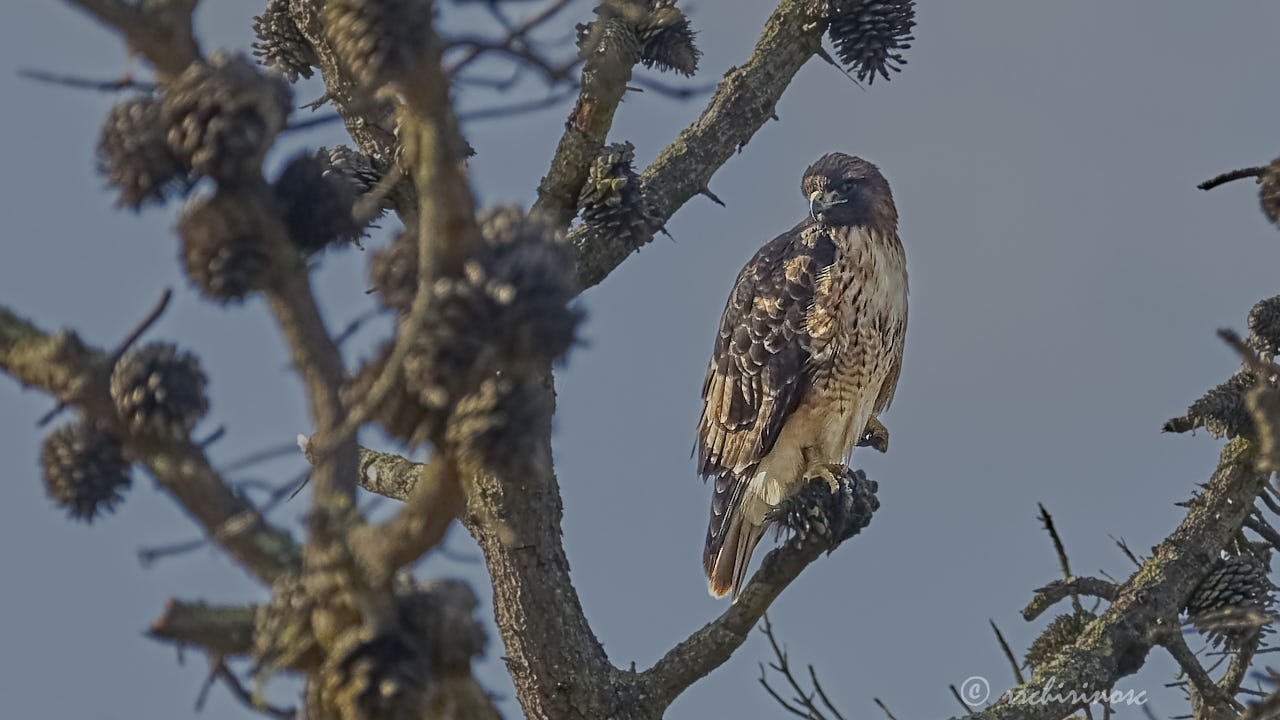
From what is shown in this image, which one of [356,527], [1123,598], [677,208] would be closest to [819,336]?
[677,208]

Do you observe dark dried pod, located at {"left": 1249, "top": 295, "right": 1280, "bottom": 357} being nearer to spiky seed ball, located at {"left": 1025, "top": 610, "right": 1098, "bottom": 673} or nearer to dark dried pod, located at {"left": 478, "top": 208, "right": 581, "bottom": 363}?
spiky seed ball, located at {"left": 1025, "top": 610, "right": 1098, "bottom": 673}

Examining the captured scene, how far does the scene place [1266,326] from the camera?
4.41m

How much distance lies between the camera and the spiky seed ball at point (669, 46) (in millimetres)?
4543

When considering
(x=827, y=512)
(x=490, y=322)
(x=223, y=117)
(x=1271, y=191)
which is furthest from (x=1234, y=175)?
Answer: (x=223, y=117)

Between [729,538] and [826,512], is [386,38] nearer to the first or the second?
[826,512]

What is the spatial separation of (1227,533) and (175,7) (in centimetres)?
373

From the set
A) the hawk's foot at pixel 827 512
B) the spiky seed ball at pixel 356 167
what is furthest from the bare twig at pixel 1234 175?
the spiky seed ball at pixel 356 167

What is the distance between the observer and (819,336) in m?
5.71

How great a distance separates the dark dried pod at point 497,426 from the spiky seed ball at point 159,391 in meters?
0.55

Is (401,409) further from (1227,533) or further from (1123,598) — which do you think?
(1227,533)

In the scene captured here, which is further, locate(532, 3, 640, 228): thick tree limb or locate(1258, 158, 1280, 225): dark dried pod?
locate(532, 3, 640, 228): thick tree limb

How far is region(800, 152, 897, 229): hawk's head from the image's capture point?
5996 mm

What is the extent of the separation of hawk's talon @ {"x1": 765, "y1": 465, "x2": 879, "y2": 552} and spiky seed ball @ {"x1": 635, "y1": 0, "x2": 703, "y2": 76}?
57.2 inches

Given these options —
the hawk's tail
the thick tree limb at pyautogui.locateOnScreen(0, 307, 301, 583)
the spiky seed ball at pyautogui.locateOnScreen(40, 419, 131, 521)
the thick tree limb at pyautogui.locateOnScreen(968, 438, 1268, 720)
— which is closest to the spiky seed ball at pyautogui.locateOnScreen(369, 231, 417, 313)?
the thick tree limb at pyautogui.locateOnScreen(0, 307, 301, 583)
